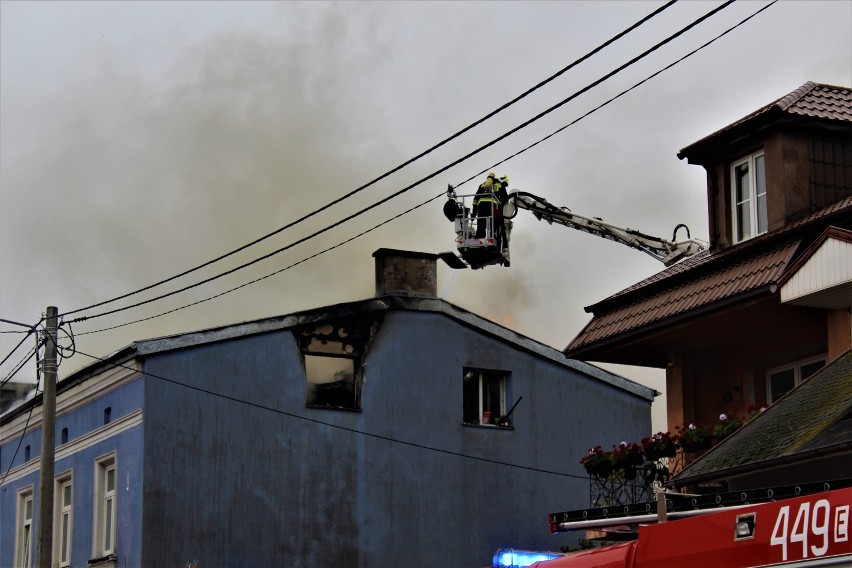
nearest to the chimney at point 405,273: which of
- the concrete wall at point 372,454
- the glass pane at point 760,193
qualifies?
the concrete wall at point 372,454

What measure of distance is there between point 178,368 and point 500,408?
7043 millimetres

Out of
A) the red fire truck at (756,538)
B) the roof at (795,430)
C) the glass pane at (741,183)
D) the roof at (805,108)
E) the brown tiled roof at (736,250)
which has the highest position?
the roof at (805,108)

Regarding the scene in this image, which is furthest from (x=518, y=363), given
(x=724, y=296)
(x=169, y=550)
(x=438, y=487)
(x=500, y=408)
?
(x=724, y=296)

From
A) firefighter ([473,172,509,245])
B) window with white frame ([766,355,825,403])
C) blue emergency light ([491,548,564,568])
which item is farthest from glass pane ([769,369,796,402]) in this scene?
firefighter ([473,172,509,245])

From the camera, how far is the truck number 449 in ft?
30.5

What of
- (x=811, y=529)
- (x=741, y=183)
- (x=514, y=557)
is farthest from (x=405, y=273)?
(x=811, y=529)

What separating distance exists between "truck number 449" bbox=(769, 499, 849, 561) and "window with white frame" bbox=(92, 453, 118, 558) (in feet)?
65.3

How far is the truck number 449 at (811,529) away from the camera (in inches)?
365

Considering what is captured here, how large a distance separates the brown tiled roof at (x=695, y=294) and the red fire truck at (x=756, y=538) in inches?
281

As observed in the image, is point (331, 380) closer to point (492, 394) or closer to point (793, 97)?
point (492, 394)

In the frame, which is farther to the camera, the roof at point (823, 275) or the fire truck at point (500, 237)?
the fire truck at point (500, 237)

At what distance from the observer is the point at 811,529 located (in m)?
9.54

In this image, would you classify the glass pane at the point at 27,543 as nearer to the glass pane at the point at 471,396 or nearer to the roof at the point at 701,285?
the glass pane at the point at 471,396

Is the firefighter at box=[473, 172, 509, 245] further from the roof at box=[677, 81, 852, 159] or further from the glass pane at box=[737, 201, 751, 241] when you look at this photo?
the glass pane at box=[737, 201, 751, 241]
